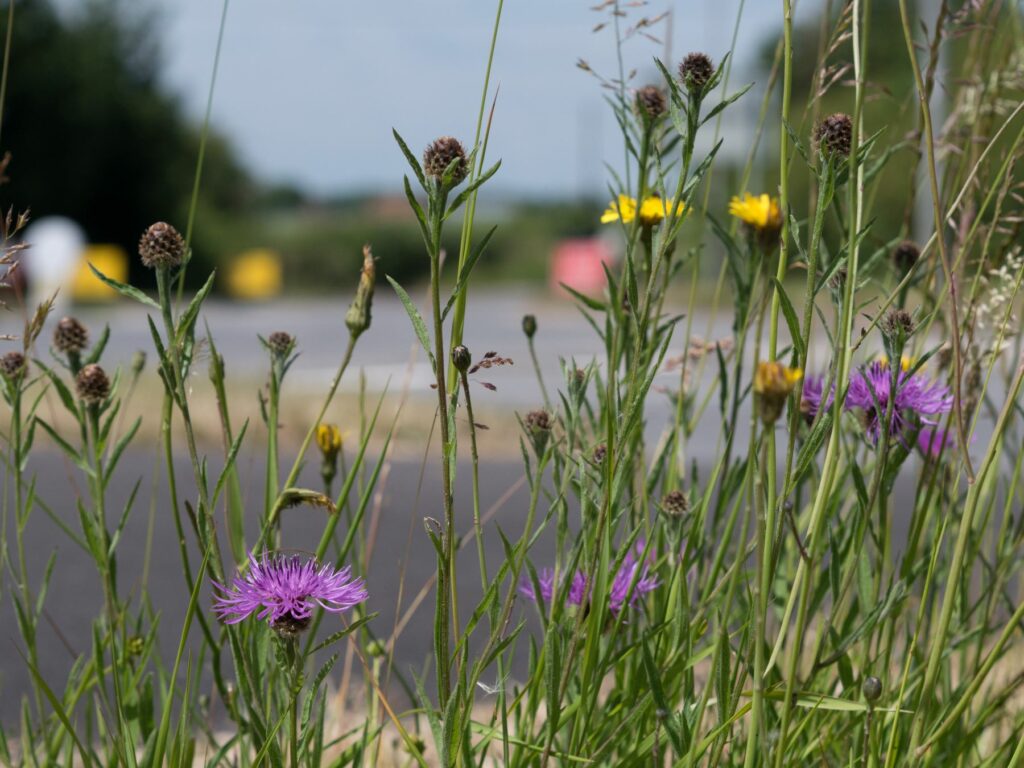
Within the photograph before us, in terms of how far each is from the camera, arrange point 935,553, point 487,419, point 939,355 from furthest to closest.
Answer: point 487,419, point 939,355, point 935,553

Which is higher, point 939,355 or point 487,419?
point 939,355

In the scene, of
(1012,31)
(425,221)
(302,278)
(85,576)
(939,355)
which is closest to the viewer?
(425,221)

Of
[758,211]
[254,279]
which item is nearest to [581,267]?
[254,279]

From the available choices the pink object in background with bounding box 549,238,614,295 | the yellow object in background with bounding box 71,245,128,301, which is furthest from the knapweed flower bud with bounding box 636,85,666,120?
the pink object in background with bounding box 549,238,614,295

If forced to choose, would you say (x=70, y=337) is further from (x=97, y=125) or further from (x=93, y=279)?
(x=97, y=125)

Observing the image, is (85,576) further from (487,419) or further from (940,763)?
(940,763)

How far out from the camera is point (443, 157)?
72 centimetres

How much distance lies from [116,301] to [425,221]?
56.4 feet

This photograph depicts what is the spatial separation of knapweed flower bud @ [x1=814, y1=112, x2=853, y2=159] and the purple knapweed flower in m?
0.18

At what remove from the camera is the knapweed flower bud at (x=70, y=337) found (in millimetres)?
1036

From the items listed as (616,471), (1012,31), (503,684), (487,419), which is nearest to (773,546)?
(616,471)

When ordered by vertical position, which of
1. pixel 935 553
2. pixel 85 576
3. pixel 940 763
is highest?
pixel 935 553

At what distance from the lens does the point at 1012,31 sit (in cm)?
138

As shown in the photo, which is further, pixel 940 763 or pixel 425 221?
pixel 940 763
